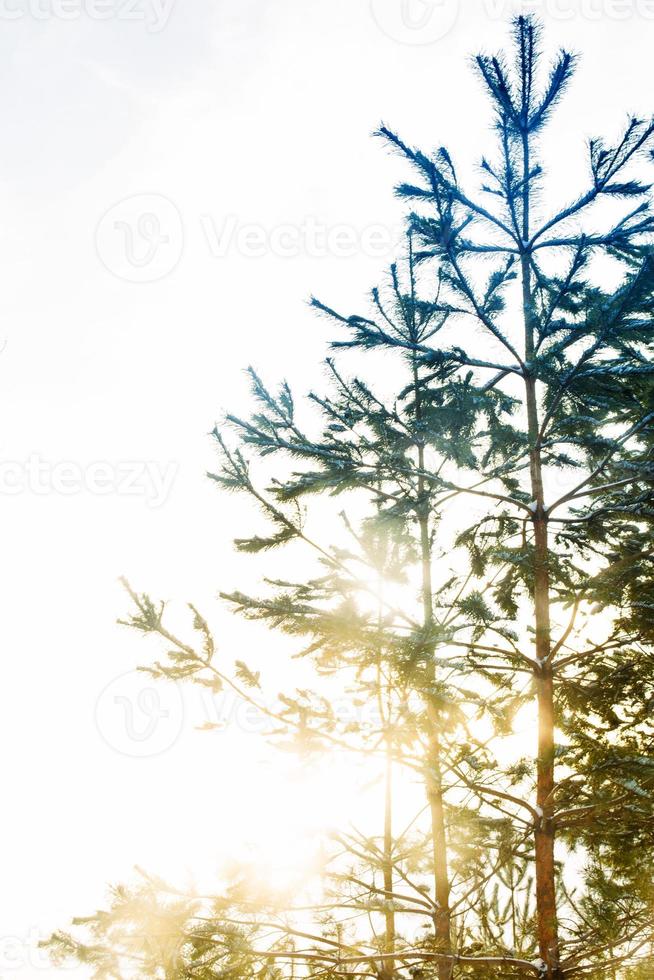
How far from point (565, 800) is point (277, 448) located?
408 cm

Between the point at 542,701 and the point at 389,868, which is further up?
the point at 542,701

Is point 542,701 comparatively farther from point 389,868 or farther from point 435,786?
point 389,868

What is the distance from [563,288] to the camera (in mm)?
5625

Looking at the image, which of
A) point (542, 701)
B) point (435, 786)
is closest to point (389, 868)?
point (435, 786)

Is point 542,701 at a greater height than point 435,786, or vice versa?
point 542,701

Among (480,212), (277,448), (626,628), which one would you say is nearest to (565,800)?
(626,628)

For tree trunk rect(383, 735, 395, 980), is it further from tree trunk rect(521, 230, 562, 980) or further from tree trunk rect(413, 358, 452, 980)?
tree trunk rect(521, 230, 562, 980)

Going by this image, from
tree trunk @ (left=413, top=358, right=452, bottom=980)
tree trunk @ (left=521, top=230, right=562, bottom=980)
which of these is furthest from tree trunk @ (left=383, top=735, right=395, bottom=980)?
tree trunk @ (left=521, top=230, right=562, bottom=980)

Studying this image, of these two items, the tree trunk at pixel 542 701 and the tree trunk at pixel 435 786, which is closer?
the tree trunk at pixel 435 786

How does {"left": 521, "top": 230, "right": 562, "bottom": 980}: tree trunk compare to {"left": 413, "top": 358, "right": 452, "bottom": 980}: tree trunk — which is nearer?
{"left": 413, "top": 358, "right": 452, "bottom": 980}: tree trunk

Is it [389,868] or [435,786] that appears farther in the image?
[389,868]

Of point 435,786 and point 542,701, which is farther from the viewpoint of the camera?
point 542,701

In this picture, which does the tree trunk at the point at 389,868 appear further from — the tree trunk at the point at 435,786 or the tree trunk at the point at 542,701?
the tree trunk at the point at 542,701

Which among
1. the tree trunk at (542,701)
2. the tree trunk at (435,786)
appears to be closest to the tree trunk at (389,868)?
the tree trunk at (435,786)
